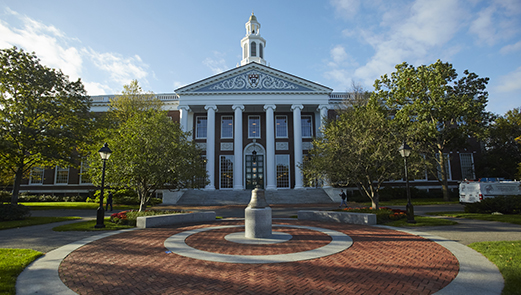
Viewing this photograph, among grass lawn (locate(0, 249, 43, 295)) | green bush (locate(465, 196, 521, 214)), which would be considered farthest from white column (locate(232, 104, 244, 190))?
grass lawn (locate(0, 249, 43, 295))

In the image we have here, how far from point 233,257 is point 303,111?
110ft

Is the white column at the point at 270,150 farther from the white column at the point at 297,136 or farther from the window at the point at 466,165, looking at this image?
the window at the point at 466,165

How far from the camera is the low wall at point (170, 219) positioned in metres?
12.8

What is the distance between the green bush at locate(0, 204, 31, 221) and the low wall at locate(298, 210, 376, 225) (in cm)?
1461

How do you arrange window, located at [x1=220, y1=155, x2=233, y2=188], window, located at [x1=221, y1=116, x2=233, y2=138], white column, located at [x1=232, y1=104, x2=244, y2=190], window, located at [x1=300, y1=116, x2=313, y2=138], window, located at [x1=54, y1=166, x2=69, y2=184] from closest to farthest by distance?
white column, located at [x1=232, y1=104, x2=244, y2=190] < window, located at [x1=220, y1=155, x2=233, y2=188] < window, located at [x1=54, y1=166, x2=69, y2=184] < window, located at [x1=221, y1=116, x2=233, y2=138] < window, located at [x1=300, y1=116, x2=313, y2=138]

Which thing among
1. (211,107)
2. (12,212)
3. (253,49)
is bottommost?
(12,212)

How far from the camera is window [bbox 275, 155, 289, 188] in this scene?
36500 mm

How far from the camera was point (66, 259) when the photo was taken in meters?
6.91

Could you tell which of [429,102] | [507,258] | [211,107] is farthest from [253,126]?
[507,258]

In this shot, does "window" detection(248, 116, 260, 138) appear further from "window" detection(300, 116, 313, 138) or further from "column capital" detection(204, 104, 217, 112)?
"window" detection(300, 116, 313, 138)

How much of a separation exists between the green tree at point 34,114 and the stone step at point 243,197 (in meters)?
12.2

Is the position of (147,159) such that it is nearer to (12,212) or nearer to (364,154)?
(12,212)

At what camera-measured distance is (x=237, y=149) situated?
3466 centimetres

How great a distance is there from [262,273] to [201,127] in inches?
1343
